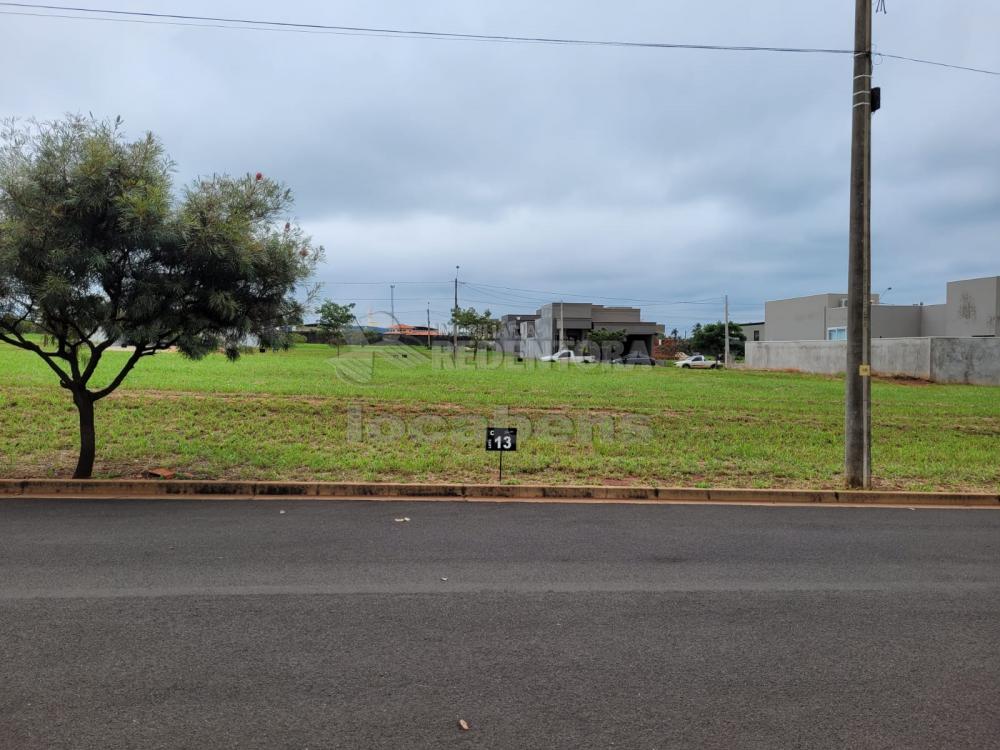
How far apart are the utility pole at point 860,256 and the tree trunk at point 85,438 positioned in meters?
11.0

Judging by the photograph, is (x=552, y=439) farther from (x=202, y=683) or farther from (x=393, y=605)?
(x=202, y=683)

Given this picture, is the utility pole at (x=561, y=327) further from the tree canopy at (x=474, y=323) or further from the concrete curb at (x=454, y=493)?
the concrete curb at (x=454, y=493)

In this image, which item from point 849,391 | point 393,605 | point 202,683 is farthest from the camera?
point 849,391

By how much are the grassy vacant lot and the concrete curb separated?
0.72 meters

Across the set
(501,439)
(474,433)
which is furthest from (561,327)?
(501,439)

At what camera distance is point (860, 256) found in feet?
33.8

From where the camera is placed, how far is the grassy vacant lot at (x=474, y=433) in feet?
36.9

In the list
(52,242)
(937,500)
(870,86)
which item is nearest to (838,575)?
(937,500)

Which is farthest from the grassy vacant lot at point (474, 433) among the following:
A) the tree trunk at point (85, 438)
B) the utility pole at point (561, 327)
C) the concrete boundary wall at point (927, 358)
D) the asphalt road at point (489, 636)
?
the utility pole at point (561, 327)

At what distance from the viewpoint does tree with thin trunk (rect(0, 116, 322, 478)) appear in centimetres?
906

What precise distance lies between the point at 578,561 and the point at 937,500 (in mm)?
6518

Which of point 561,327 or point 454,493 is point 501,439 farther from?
point 561,327

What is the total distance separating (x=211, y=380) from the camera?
23.2 meters

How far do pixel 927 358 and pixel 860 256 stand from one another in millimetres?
31445
